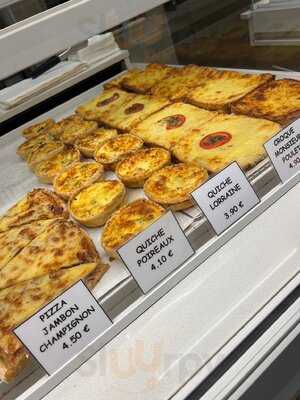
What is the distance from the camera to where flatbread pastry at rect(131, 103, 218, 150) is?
152cm

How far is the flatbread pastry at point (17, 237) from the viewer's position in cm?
119

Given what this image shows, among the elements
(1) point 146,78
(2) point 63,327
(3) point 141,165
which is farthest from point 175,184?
(1) point 146,78

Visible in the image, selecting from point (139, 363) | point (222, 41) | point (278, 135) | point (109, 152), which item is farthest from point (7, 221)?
point (222, 41)

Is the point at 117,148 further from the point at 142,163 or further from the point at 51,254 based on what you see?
the point at 51,254

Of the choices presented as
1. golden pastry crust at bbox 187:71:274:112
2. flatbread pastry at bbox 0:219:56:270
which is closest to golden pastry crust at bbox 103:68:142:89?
golden pastry crust at bbox 187:71:274:112

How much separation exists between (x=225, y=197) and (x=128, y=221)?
32 centimetres

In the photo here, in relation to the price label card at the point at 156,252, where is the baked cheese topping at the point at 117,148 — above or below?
below

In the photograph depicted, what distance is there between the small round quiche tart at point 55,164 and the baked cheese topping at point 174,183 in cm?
41

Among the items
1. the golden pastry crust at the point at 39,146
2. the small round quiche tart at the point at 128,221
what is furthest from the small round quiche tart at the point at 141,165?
the golden pastry crust at the point at 39,146

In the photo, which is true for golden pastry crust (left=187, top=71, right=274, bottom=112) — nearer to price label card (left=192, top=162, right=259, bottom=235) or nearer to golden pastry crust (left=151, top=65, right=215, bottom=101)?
golden pastry crust (left=151, top=65, right=215, bottom=101)

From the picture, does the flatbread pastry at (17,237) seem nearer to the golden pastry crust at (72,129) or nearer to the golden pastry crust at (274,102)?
the golden pastry crust at (72,129)

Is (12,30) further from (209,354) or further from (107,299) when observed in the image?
(209,354)

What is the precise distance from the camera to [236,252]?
3.29ft

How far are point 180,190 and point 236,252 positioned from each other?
0.95 ft
